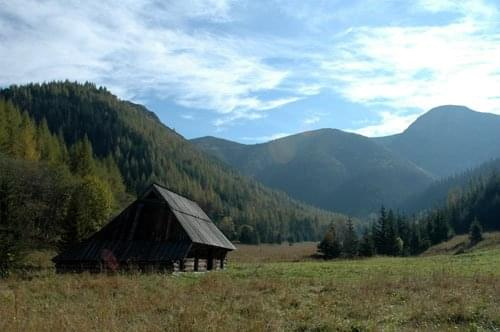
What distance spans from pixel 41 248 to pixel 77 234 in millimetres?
12004

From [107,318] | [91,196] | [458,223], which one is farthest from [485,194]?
[107,318]

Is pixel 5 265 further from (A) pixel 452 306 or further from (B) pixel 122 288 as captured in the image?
(A) pixel 452 306

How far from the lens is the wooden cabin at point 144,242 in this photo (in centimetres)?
3459

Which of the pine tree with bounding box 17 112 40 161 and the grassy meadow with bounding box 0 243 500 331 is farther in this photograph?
the pine tree with bounding box 17 112 40 161

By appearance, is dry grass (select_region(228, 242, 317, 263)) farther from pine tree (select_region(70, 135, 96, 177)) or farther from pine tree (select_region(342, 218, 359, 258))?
pine tree (select_region(70, 135, 96, 177))

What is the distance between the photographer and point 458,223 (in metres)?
125

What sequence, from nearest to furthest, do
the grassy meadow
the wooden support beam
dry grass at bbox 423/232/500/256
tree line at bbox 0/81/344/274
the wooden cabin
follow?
the grassy meadow < the wooden cabin < the wooden support beam < tree line at bbox 0/81/344/274 < dry grass at bbox 423/232/500/256

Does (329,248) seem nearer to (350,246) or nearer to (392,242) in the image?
(350,246)

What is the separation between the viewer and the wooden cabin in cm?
3459

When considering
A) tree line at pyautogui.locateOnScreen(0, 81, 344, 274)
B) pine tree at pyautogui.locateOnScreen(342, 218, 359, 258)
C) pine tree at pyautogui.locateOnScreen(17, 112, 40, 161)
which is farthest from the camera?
pine tree at pyautogui.locateOnScreen(17, 112, 40, 161)

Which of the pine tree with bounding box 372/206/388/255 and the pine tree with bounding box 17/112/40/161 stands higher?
the pine tree with bounding box 17/112/40/161

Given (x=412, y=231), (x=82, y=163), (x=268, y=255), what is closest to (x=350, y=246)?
(x=268, y=255)

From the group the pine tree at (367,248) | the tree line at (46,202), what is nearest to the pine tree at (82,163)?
the tree line at (46,202)

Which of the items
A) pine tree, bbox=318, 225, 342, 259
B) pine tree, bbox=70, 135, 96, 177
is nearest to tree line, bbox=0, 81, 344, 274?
pine tree, bbox=70, 135, 96, 177
